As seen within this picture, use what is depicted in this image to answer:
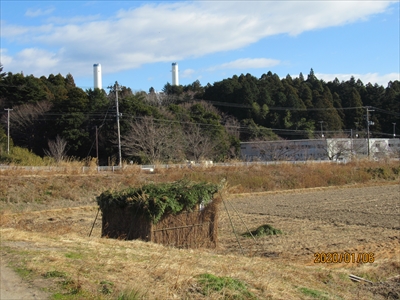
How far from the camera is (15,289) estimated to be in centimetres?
599

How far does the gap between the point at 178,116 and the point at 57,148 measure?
1844 cm

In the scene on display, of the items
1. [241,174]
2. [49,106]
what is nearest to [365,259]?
[241,174]

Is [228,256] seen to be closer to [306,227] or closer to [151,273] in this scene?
[151,273]

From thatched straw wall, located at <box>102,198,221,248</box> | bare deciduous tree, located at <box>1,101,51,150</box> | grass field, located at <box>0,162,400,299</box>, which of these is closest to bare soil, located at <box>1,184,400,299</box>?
grass field, located at <box>0,162,400,299</box>

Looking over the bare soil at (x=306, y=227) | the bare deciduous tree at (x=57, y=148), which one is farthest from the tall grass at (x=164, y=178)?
the bare deciduous tree at (x=57, y=148)

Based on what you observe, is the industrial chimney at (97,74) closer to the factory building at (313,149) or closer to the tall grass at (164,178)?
the factory building at (313,149)

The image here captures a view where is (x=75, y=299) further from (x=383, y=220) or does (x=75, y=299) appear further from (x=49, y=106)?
(x=49, y=106)

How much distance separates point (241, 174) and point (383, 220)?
22.8 meters

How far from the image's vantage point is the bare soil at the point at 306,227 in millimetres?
12086

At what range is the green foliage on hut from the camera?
12625 millimetres

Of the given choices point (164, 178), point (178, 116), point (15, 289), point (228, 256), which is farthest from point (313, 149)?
point (15, 289)
